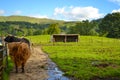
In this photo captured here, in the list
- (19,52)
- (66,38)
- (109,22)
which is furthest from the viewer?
(109,22)

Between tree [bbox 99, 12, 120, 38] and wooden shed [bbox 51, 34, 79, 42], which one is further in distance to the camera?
tree [bbox 99, 12, 120, 38]

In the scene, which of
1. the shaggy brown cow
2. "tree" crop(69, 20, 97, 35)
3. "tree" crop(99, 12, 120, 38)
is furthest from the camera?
"tree" crop(69, 20, 97, 35)

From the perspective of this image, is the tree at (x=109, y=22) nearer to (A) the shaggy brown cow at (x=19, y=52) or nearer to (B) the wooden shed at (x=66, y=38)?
(B) the wooden shed at (x=66, y=38)

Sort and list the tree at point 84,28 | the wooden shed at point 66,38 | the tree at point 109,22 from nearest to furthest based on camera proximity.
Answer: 1. the wooden shed at point 66,38
2. the tree at point 109,22
3. the tree at point 84,28

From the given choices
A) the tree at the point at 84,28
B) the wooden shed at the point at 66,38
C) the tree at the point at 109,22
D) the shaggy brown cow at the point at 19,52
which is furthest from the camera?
the tree at the point at 84,28

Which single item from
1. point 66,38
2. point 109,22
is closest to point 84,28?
point 109,22

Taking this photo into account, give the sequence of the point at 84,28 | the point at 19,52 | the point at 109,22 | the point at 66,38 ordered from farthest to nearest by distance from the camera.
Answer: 1. the point at 84,28
2. the point at 109,22
3. the point at 66,38
4. the point at 19,52

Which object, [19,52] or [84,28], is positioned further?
[84,28]

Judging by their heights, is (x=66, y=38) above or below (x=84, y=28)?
below

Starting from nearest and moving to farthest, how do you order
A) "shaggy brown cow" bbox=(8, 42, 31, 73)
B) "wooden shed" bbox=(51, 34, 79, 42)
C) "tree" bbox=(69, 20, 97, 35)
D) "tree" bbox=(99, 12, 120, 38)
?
1. "shaggy brown cow" bbox=(8, 42, 31, 73)
2. "wooden shed" bbox=(51, 34, 79, 42)
3. "tree" bbox=(99, 12, 120, 38)
4. "tree" bbox=(69, 20, 97, 35)

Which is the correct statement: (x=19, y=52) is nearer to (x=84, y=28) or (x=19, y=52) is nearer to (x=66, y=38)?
(x=66, y=38)

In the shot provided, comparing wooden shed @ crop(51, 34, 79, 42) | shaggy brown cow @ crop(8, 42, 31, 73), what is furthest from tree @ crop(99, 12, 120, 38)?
shaggy brown cow @ crop(8, 42, 31, 73)

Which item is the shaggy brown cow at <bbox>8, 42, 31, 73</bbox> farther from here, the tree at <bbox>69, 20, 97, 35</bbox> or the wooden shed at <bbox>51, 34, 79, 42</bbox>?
the tree at <bbox>69, 20, 97, 35</bbox>

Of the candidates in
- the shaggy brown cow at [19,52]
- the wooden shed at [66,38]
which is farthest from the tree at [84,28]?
the shaggy brown cow at [19,52]
